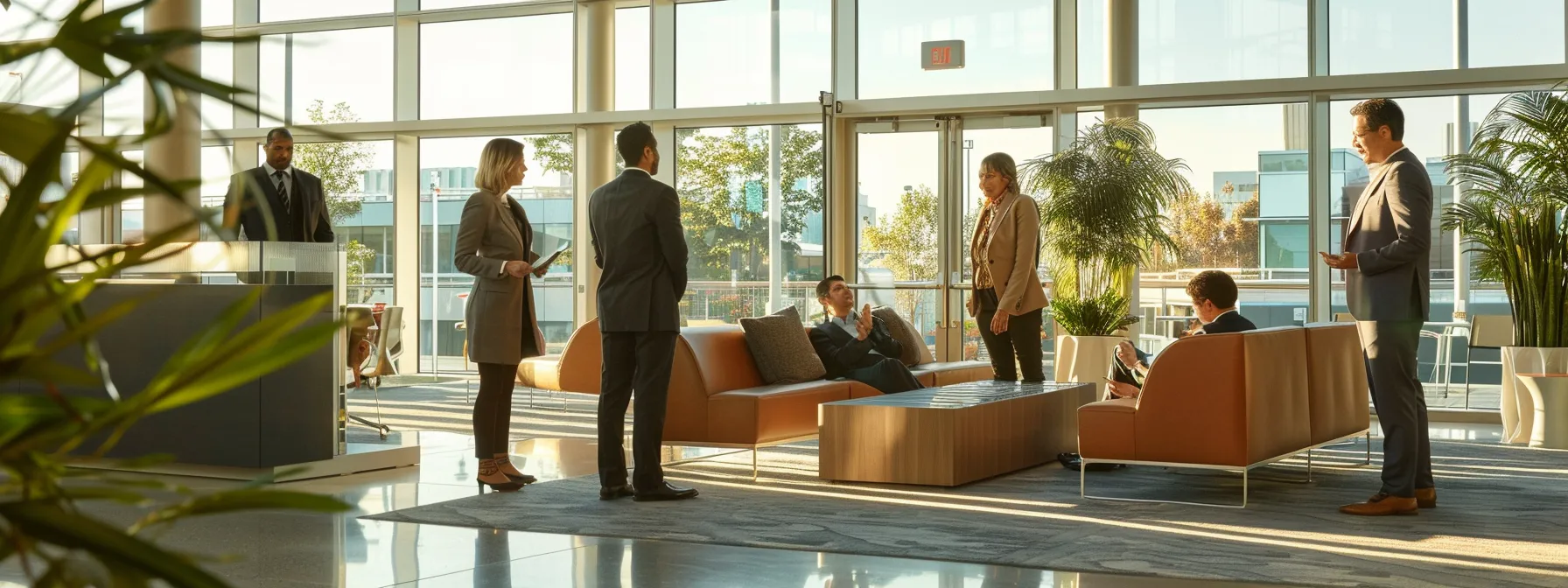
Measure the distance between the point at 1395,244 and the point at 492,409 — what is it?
11.5ft

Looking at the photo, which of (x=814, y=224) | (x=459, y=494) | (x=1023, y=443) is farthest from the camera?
(x=814, y=224)

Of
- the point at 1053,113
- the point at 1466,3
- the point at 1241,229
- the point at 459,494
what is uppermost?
the point at 1466,3

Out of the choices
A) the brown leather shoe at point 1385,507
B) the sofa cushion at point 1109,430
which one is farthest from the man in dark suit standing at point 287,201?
the brown leather shoe at point 1385,507

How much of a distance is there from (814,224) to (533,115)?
2681mm

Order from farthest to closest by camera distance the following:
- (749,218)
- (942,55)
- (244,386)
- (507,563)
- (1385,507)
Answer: (749,218)
(942,55)
(244,386)
(1385,507)
(507,563)

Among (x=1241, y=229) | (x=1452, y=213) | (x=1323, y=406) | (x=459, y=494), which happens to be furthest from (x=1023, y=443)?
(x=1241, y=229)

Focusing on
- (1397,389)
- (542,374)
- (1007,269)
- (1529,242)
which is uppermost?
(1529,242)

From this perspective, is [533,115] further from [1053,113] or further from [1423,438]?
[1423,438]

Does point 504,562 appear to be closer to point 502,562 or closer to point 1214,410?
point 502,562

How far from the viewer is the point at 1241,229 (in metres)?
10.3

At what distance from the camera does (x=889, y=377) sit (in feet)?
24.3

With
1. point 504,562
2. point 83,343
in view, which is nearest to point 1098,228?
point 504,562

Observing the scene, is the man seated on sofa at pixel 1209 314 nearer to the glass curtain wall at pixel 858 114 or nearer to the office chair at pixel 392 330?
the glass curtain wall at pixel 858 114

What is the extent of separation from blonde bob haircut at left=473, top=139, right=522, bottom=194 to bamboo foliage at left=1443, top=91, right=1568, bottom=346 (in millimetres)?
5700
